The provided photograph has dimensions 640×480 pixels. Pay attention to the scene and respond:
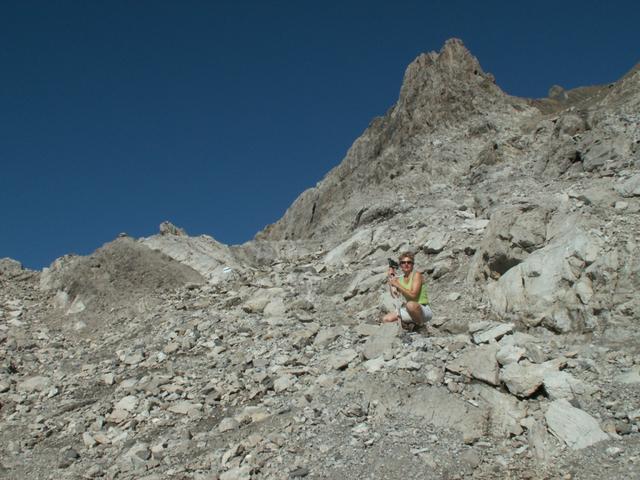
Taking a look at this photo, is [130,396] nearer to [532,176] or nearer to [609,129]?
[532,176]

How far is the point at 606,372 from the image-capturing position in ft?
27.0

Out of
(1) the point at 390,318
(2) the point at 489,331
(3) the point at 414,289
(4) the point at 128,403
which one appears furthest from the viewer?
(4) the point at 128,403

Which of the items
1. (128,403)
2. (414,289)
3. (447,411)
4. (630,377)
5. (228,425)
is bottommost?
(630,377)

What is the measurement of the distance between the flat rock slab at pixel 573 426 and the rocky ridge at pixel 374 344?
0.09ft

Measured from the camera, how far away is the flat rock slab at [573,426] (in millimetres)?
7020

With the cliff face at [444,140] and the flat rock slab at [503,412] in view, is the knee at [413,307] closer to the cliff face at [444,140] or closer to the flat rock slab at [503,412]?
the flat rock slab at [503,412]

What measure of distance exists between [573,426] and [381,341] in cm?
376

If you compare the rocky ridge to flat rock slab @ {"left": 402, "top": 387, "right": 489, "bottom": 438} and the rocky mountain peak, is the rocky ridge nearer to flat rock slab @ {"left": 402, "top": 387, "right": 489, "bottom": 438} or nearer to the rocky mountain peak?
flat rock slab @ {"left": 402, "top": 387, "right": 489, "bottom": 438}

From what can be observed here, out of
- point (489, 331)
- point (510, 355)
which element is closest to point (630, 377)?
point (510, 355)

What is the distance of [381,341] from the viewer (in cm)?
1027

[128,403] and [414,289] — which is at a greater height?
[128,403]

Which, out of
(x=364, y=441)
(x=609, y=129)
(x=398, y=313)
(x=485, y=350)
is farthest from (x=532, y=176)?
(x=364, y=441)

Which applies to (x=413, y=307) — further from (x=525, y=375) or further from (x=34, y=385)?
(x=34, y=385)

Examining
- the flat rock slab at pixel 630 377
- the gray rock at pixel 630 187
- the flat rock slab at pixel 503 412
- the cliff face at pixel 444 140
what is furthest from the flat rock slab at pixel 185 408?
the cliff face at pixel 444 140
